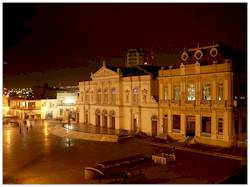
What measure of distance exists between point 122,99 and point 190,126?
38.9ft

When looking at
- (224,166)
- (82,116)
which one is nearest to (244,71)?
(224,166)

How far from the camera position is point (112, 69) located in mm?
41750

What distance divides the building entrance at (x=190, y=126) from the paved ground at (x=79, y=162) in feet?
12.9

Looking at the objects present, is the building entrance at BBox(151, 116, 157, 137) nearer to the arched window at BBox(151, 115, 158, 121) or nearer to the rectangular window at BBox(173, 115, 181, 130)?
the arched window at BBox(151, 115, 158, 121)

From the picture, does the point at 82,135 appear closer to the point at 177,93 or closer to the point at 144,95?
the point at 144,95

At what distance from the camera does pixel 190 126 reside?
3111 centimetres

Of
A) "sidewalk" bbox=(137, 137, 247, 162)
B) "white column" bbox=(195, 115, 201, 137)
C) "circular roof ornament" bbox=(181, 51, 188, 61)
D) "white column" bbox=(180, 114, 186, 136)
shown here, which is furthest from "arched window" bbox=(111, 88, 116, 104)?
"white column" bbox=(195, 115, 201, 137)

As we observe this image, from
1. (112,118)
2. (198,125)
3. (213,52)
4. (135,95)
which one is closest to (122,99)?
(135,95)

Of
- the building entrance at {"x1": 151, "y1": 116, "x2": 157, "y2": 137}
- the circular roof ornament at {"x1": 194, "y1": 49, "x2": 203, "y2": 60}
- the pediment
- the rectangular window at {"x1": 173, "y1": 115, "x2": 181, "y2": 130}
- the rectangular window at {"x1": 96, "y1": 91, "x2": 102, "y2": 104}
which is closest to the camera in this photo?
the circular roof ornament at {"x1": 194, "y1": 49, "x2": 203, "y2": 60}

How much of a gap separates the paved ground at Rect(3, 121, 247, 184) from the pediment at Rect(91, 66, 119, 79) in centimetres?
1121

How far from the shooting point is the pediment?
4116 centimetres

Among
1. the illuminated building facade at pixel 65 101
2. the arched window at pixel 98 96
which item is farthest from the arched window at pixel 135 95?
the illuminated building facade at pixel 65 101

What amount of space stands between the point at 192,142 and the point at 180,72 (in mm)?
7445

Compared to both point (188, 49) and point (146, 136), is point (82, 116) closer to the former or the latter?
point (146, 136)
